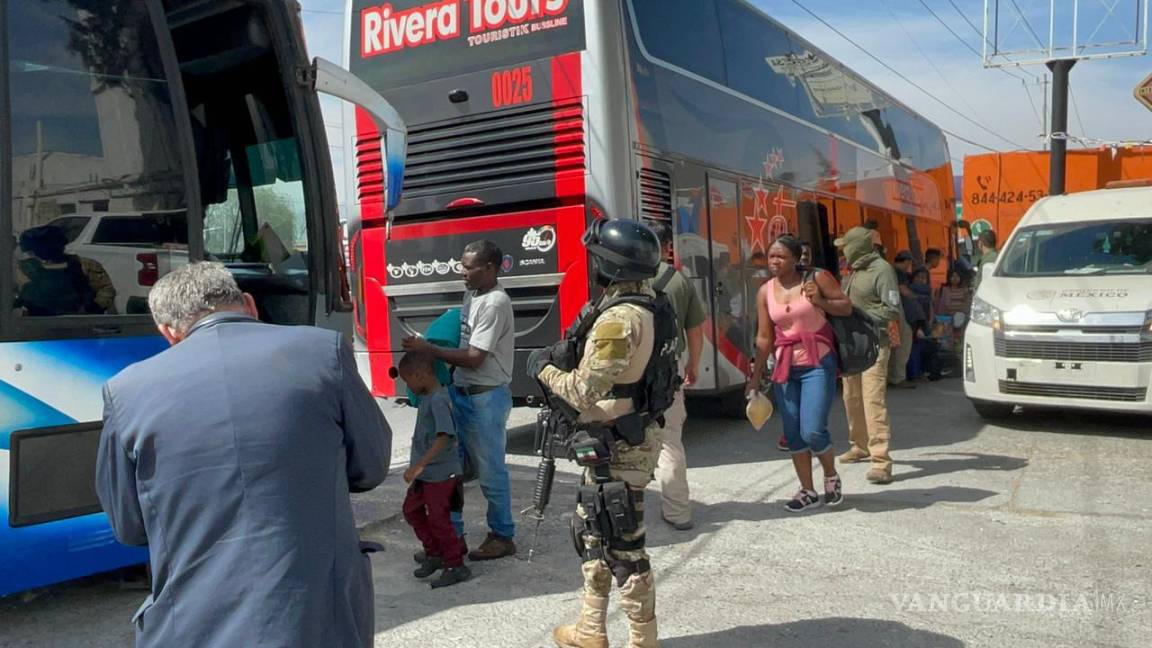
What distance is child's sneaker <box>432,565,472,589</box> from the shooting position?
4.75m

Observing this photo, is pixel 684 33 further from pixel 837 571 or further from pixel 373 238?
pixel 837 571

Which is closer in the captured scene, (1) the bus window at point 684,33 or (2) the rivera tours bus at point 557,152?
(2) the rivera tours bus at point 557,152

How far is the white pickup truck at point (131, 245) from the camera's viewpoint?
13.6 ft

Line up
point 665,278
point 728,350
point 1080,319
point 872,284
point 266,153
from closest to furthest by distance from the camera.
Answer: point 266,153
point 665,278
point 872,284
point 1080,319
point 728,350

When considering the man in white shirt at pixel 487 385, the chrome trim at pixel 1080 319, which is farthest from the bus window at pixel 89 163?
the chrome trim at pixel 1080 319

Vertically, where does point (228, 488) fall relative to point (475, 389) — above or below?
above

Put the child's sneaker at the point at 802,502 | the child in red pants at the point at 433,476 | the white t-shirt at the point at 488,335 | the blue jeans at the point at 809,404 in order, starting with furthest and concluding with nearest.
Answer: the child's sneaker at the point at 802,502 → the blue jeans at the point at 809,404 → the white t-shirt at the point at 488,335 → the child in red pants at the point at 433,476

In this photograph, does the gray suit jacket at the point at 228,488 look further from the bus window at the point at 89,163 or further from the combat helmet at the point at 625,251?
the bus window at the point at 89,163

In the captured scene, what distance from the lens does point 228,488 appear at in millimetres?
2121

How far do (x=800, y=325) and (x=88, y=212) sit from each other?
13.1 ft

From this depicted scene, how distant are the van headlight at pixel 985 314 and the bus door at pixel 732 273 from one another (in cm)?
205

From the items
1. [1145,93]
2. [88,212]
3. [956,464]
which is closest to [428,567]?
[88,212]

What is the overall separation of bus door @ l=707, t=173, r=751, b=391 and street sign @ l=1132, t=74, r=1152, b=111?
470 inches

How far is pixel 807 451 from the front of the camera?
19.9 feet
